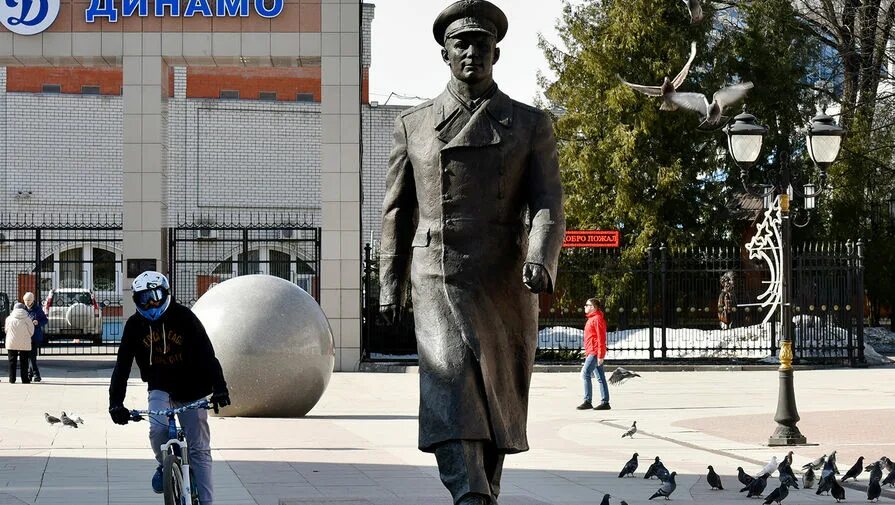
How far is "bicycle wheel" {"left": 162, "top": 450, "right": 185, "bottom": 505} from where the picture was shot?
748 centimetres

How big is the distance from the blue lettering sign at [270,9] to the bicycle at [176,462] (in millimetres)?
20093

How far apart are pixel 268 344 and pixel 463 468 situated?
947 centimetres

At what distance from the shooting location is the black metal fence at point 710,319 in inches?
1141

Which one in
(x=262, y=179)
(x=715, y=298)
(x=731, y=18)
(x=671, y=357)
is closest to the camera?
(x=671, y=357)

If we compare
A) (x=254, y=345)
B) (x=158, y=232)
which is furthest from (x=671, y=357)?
(x=254, y=345)

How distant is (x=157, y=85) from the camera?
89.1 feet

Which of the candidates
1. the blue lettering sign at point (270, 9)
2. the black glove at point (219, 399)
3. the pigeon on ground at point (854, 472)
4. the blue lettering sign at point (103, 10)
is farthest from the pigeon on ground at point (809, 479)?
the blue lettering sign at point (103, 10)

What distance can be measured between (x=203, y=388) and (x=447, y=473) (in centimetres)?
201

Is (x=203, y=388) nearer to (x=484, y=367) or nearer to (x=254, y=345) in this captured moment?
(x=484, y=367)

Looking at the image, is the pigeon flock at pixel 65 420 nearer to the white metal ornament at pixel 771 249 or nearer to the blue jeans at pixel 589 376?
the blue jeans at pixel 589 376

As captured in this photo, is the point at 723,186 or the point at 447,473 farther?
the point at 723,186

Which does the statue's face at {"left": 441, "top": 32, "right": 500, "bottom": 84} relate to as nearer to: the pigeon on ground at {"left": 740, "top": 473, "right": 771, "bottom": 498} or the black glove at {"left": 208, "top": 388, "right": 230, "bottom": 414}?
the black glove at {"left": 208, "top": 388, "right": 230, "bottom": 414}

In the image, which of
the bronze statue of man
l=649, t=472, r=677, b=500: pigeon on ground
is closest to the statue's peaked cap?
the bronze statue of man

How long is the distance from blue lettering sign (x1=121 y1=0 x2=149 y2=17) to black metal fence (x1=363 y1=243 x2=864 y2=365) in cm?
638
